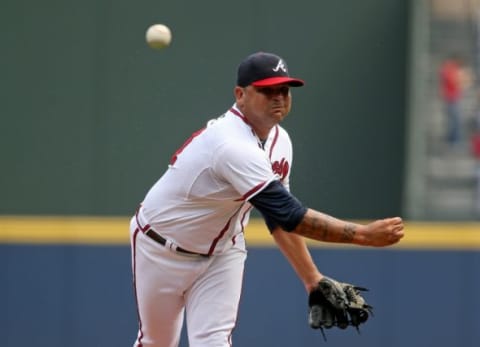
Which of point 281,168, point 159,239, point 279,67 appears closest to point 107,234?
point 159,239

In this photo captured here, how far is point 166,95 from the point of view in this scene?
7.88m

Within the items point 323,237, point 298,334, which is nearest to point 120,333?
point 298,334

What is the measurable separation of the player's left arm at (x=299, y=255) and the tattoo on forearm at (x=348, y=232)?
0.65 m

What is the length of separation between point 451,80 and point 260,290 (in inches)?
90.9

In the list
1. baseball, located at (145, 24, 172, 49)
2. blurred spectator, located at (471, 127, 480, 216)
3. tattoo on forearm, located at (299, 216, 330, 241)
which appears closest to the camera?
tattoo on forearm, located at (299, 216, 330, 241)

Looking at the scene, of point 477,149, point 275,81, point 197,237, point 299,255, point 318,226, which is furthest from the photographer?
point 477,149

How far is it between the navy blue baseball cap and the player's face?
31 mm

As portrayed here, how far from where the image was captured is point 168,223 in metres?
4.79

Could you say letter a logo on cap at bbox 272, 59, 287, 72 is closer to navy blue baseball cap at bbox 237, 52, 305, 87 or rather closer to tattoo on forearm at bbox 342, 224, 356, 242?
navy blue baseball cap at bbox 237, 52, 305, 87

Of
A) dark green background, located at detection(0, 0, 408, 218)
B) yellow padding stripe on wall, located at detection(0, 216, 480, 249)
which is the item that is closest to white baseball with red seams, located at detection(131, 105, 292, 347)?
yellow padding stripe on wall, located at detection(0, 216, 480, 249)

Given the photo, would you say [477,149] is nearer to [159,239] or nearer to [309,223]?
[159,239]

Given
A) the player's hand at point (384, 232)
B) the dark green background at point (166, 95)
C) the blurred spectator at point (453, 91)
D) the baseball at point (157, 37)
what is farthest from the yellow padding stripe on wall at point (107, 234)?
the player's hand at point (384, 232)

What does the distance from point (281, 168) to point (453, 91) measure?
3409 mm

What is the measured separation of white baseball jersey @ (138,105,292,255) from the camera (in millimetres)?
4383
